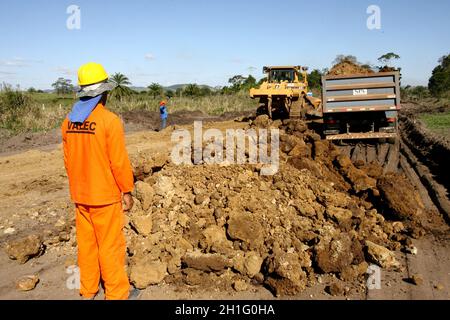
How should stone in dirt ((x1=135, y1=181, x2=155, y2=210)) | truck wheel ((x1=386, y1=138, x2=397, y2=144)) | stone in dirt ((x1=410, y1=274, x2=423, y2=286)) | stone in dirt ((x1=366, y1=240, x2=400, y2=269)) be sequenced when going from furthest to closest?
truck wheel ((x1=386, y1=138, x2=397, y2=144)), stone in dirt ((x1=135, y1=181, x2=155, y2=210)), stone in dirt ((x1=366, y1=240, x2=400, y2=269)), stone in dirt ((x1=410, y1=274, x2=423, y2=286))

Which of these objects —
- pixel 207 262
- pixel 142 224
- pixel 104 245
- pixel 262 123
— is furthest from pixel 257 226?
pixel 262 123

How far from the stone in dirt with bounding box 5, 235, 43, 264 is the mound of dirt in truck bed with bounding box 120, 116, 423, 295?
1.16 m

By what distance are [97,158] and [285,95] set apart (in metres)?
11.0

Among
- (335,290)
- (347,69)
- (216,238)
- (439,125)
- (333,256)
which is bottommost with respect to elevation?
(335,290)

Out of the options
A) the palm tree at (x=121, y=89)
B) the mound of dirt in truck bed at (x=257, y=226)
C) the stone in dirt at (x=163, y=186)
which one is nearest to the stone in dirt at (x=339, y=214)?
the mound of dirt in truck bed at (x=257, y=226)

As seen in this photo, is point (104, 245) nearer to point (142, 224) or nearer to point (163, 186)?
point (142, 224)

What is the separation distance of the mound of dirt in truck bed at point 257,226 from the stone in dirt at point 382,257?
12 millimetres

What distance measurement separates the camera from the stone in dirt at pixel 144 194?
5410mm

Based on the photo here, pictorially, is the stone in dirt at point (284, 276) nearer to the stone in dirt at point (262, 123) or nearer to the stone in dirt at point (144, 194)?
the stone in dirt at point (144, 194)

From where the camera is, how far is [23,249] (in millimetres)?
4969

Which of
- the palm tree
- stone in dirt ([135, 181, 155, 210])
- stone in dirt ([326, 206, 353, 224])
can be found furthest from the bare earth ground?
the palm tree

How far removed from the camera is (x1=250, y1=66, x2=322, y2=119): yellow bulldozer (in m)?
13.9

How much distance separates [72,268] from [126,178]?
6.37 feet

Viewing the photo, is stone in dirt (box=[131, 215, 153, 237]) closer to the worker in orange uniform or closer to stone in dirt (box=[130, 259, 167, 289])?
stone in dirt (box=[130, 259, 167, 289])
